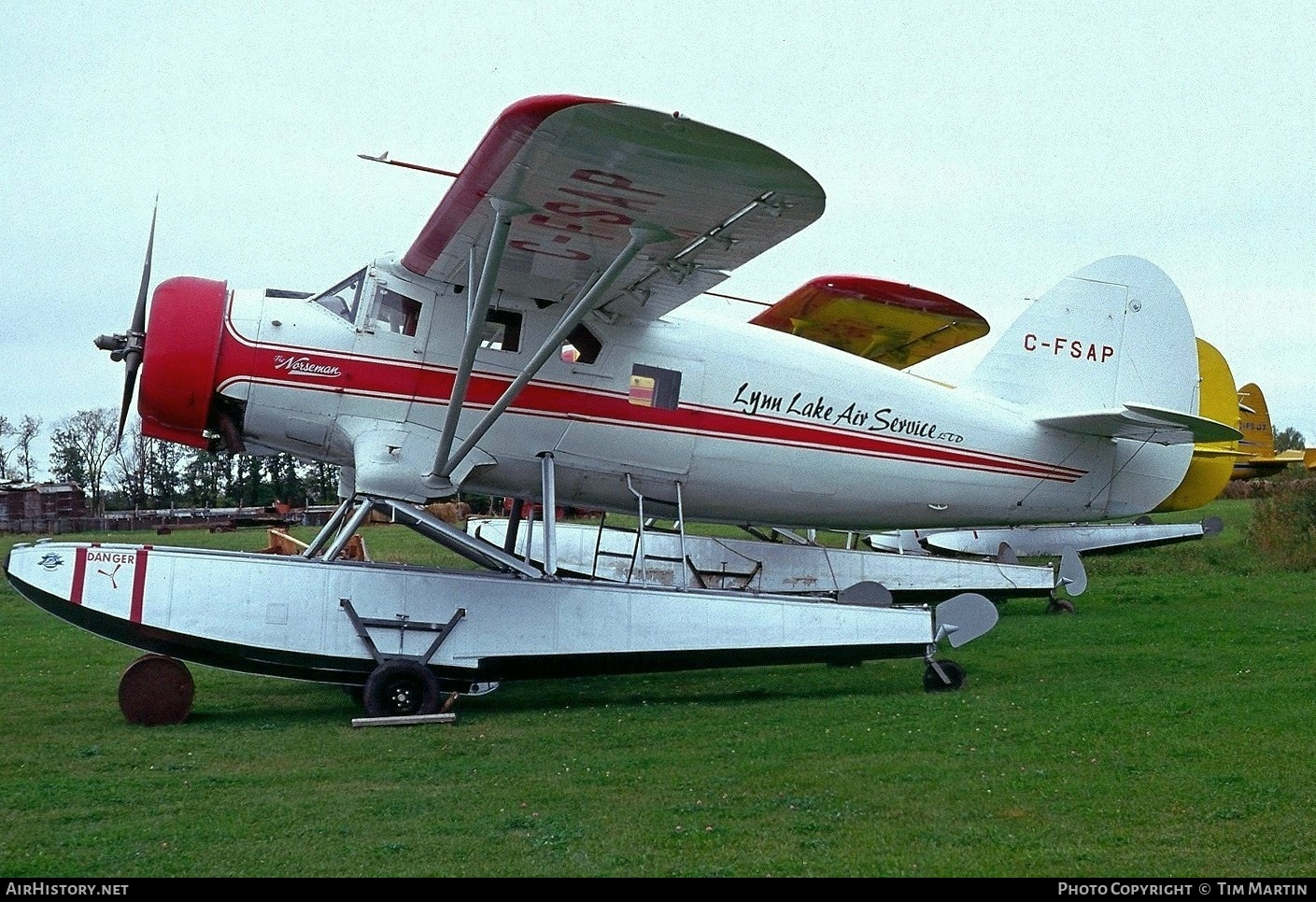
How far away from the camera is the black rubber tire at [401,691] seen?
314 inches

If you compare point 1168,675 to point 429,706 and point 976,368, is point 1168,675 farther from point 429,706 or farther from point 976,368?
point 429,706

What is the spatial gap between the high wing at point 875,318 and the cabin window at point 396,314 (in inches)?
209

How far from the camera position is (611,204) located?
733 cm

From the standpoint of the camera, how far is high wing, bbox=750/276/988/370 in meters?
12.7

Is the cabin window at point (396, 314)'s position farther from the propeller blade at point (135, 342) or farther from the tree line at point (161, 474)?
the tree line at point (161, 474)

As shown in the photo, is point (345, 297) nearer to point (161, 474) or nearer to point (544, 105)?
point (544, 105)

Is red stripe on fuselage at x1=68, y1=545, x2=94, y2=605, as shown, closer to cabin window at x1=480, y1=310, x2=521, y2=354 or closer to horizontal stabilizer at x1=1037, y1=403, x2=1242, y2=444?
cabin window at x1=480, y1=310, x2=521, y2=354

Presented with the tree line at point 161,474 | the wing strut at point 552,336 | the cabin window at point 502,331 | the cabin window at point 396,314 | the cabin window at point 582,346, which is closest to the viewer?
the wing strut at point 552,336

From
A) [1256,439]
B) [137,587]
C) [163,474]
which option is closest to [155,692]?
[137,587]

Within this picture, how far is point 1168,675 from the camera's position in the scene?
29.9ft

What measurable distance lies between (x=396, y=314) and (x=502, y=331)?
33.6 inches

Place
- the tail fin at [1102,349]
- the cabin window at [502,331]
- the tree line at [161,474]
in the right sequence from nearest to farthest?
the cabin window at [502,331] → the tail fin at [1102,349] → the tree line at [161,474]

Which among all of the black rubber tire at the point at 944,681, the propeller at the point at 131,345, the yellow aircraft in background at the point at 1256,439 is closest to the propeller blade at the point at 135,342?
the propeller at the point at 131,345
